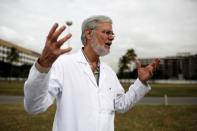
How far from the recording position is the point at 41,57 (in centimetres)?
235

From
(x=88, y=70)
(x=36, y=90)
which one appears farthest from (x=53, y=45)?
(x=88, y=70)

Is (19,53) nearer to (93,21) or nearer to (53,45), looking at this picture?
(93,21)

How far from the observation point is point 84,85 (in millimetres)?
3307

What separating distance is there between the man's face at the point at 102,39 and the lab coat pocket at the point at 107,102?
1.85 feet

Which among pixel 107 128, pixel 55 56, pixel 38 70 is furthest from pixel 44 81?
pixel 107 128

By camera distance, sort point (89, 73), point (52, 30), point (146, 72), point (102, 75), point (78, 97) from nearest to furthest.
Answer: point (52, 30), point (78, 97), point (89, 73), point (102, 75), point (146, 72)

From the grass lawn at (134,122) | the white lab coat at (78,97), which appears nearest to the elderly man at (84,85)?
the white lab coat at (78,97)

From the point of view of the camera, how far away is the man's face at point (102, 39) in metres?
3.70

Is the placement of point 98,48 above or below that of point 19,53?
above

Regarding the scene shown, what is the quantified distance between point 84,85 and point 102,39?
29.1 inches

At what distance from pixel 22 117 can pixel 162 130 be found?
6.53 meters

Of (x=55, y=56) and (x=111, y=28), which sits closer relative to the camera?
(x=55, y=56)

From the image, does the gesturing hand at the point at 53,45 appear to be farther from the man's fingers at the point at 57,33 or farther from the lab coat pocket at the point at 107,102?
the lab coat pocket at the point at 107,102

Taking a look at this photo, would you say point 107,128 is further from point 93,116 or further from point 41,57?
point 41,57
